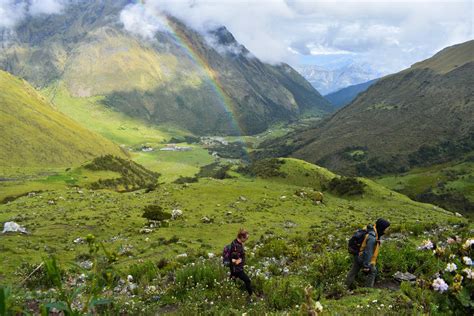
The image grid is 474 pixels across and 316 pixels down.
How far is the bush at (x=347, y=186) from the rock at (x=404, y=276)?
66307mm

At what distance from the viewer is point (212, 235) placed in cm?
3831

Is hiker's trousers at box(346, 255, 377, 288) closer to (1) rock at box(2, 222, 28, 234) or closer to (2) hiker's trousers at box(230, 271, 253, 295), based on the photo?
(2) hiker's trousers at box(230, 271, 253, 295)

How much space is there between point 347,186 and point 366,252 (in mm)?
70356

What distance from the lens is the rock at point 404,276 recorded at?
44.7 feet

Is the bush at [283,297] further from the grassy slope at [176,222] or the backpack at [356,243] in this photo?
the grassy slope at [176,222]

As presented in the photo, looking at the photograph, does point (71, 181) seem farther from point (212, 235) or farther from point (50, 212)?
point (212, 235)

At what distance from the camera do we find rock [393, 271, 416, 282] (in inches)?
536

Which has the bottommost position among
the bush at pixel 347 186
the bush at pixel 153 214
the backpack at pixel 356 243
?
the bush at pixel 347 186

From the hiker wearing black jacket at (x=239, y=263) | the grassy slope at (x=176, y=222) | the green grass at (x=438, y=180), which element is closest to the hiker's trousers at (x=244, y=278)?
the hiker wearing black jacket at (x=239, y=263)

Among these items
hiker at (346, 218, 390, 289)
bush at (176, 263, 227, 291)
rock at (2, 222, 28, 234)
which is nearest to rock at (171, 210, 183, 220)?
rock at (2, 222, 28, 234)

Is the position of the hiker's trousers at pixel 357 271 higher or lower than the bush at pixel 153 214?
higher

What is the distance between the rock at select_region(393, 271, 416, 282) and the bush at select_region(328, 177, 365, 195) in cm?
6631

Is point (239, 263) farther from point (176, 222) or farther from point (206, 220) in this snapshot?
point (206, 220)

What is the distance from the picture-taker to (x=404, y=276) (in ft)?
45.9
